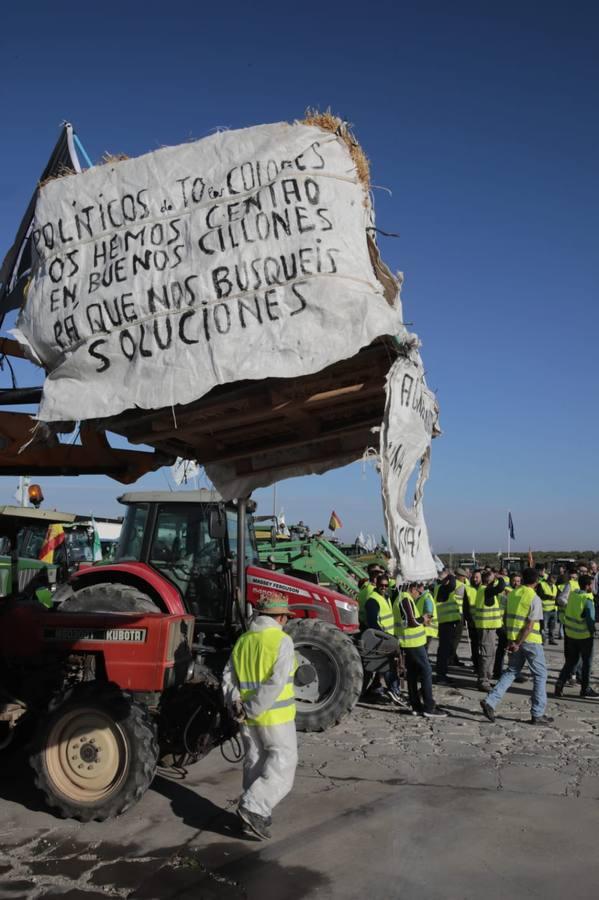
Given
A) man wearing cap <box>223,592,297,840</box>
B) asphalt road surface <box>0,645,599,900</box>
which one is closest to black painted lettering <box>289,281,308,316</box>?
man wearing cap <box>223,592,297,840</box>

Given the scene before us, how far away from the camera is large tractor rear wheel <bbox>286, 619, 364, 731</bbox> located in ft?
26.9

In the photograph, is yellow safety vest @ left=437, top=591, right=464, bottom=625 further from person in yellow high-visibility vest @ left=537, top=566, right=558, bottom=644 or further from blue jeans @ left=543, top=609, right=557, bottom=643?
blue jeans @ left=543, top=609, right=557, bottom=643

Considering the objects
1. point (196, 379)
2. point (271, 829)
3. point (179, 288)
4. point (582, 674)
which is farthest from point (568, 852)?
point (582, 674)

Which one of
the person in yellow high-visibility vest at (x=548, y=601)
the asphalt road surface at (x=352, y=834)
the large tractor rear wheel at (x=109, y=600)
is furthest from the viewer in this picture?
the person in yellow high-visibility vest at (x=548, y=601)

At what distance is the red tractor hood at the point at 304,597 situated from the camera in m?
9.29

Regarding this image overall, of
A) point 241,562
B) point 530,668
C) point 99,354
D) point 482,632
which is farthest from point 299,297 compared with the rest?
point 482,632

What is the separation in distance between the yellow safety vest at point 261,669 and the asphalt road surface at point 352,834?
0.81 metres

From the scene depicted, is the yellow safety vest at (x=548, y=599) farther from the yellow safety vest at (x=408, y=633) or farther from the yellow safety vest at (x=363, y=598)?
the yellow safety vest at (x=408, y=633)

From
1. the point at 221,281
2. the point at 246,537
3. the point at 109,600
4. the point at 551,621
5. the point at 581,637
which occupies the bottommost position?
the point at 551,621

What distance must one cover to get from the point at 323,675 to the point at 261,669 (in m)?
3.28

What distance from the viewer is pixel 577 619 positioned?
10.4 meters

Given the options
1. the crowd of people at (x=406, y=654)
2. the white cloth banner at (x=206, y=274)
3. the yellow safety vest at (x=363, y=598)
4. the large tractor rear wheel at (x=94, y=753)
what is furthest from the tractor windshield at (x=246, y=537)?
the white cloth banner at (x=206, y=274)

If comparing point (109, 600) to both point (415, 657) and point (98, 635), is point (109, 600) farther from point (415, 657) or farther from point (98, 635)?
point (415, 657)

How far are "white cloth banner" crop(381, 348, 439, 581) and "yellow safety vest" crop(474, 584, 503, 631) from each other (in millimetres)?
7999
